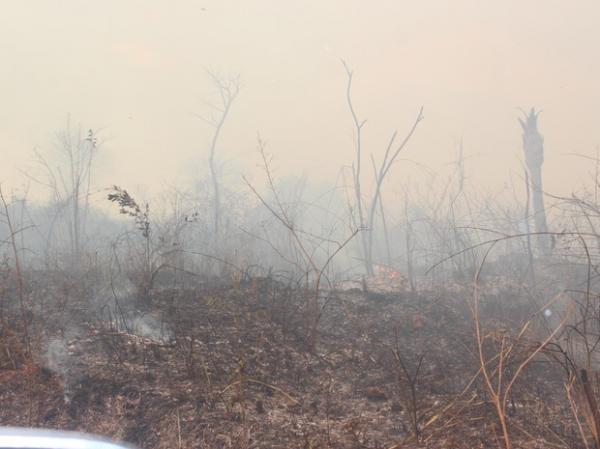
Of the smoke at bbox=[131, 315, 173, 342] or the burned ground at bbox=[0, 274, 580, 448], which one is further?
the smoke at bbox=[131, 315, 173, 342]

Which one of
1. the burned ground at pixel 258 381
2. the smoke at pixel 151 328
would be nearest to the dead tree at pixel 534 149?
the burned ground at pixel 258 381

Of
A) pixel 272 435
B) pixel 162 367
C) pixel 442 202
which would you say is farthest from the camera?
pixel 442 202

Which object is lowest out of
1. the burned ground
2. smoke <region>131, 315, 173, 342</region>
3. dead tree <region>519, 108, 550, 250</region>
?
the burned ground

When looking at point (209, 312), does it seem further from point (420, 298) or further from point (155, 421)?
point (420, 298)

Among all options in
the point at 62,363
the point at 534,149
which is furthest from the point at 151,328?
the point at 534,149

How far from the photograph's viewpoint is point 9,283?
5605 mm

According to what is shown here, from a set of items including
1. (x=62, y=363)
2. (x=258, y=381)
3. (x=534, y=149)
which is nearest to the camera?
(x=258, y=381)

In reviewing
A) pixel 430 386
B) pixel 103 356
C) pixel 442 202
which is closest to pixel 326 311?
pixel 430 386

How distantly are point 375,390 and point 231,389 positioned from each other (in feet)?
3.52

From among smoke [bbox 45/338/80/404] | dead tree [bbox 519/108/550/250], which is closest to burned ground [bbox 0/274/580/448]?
smoke [bbox 45/338/80/404]

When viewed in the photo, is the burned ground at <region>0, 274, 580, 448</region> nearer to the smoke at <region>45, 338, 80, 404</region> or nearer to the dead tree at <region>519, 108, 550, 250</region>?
the smoke at <region>45, 338, 80, 404</region>

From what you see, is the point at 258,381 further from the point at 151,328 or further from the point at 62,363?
the point at 151,328

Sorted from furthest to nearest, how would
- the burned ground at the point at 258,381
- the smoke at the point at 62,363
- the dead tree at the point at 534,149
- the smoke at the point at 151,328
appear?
the dead tree at the point at 534,149, the smoke at the point at 151,328, the smoke at the point at 62,363, the burned ground at the point at 258,381

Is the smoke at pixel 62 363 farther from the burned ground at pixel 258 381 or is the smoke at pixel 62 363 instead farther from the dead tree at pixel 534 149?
the dead tree at pixel 534 149
